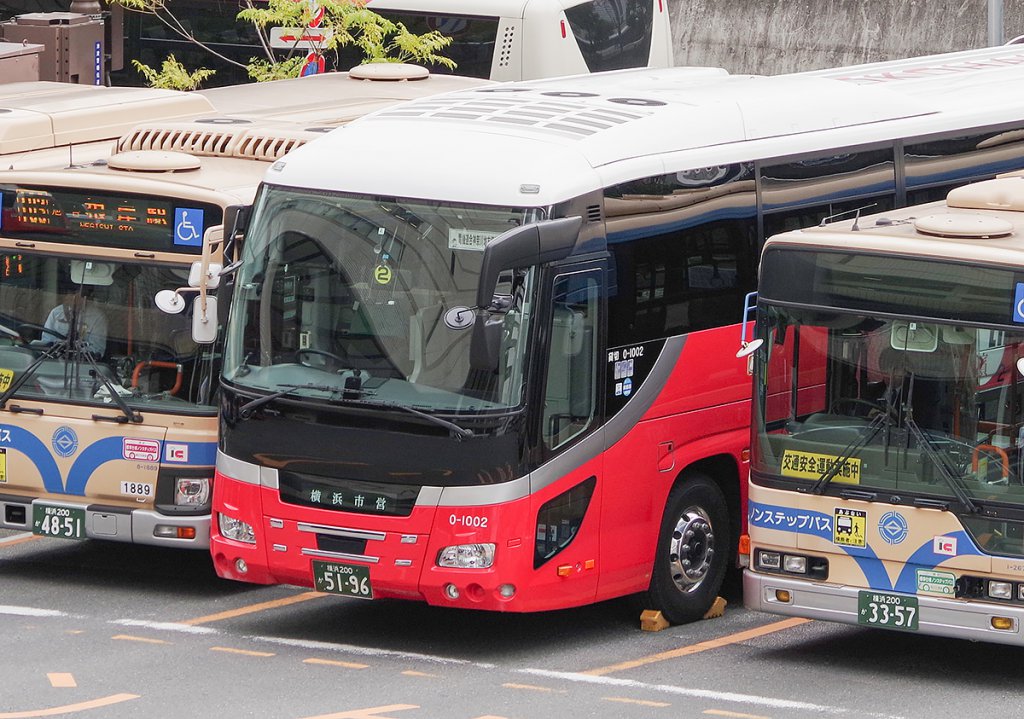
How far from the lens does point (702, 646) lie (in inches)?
455

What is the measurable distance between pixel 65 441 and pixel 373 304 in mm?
2831

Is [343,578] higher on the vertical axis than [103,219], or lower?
lower

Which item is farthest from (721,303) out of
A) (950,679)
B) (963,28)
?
(963,28)

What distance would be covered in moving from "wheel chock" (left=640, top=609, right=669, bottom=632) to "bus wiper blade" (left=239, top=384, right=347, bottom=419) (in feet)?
8.50

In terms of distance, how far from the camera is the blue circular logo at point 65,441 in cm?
1239

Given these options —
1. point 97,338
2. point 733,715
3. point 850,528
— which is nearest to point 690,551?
point 850,528

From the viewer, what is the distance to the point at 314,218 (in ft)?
36.4

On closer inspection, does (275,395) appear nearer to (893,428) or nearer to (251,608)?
(251,608)

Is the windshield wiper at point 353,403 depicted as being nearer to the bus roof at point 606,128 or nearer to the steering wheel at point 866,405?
the bus roof at point 606,128

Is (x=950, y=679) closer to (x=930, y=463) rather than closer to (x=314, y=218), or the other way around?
(x=930, y=463)

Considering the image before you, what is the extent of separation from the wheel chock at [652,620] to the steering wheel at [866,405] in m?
2.12

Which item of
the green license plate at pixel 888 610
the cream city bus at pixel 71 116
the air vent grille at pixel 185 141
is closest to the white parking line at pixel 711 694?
the green license plate at pixel 888 610

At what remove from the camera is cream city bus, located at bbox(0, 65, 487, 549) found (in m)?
12.1

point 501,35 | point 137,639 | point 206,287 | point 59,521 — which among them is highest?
point 501,35
